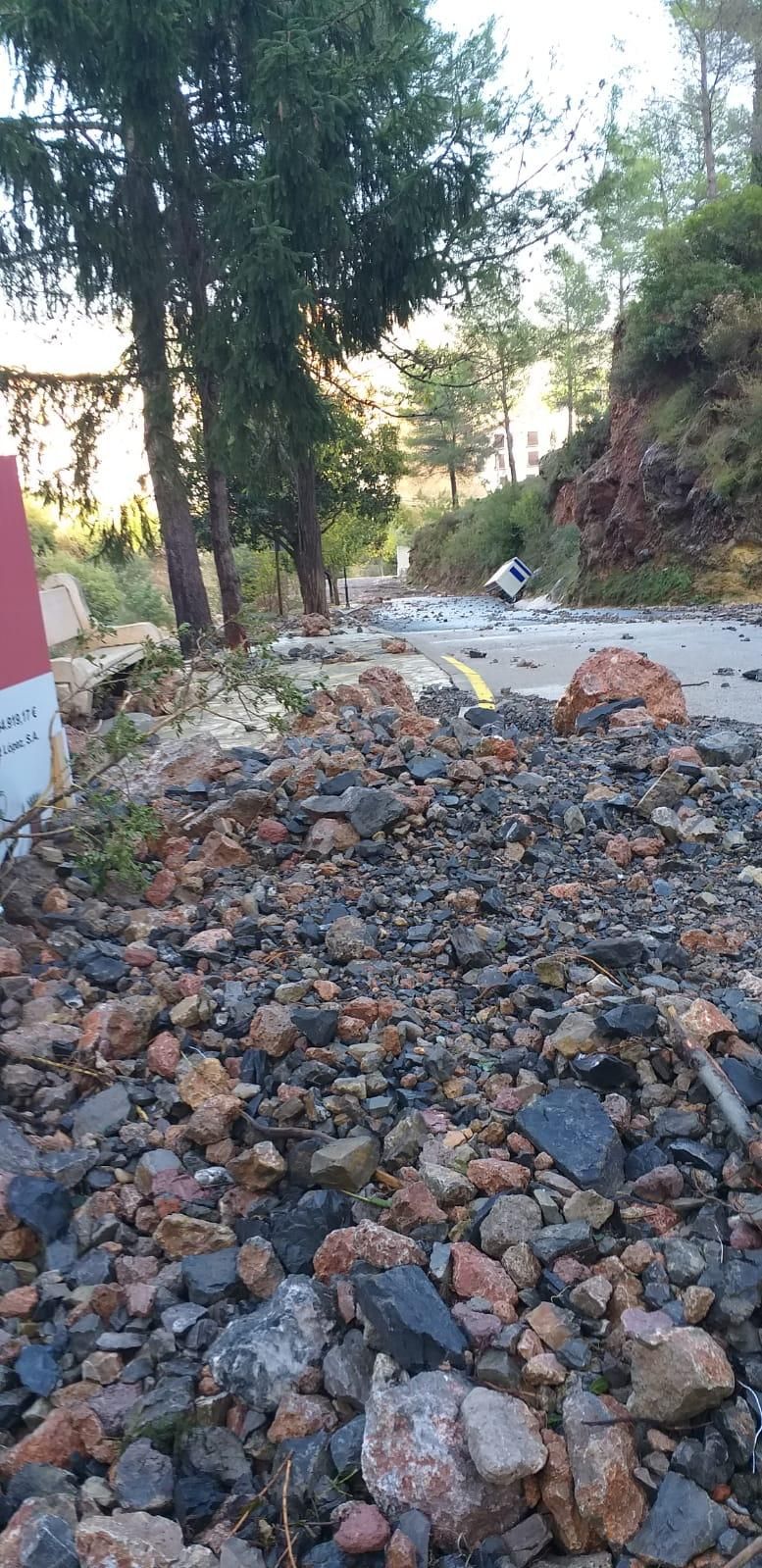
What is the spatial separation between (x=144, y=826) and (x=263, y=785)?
2.94 feet

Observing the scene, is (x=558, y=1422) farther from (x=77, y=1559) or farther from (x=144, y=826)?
(x=144, y=826)

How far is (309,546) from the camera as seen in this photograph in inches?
688

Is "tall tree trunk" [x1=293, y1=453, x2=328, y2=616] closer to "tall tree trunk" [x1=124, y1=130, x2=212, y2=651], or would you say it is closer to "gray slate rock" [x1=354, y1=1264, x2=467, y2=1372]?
"tall tree trunk" [x1=124, y1=130, x2=212, y2=651]

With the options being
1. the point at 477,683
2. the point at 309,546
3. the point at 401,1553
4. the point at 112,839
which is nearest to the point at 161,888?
the point at 112,839

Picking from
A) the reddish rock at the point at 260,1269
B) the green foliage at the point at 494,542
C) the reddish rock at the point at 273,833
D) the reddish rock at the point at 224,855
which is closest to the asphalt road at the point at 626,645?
the reddish rock at the point at 273,833

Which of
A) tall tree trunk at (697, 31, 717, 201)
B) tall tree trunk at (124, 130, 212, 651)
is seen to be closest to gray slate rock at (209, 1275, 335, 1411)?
tall tree trunk at (124, 130, 212, 651)

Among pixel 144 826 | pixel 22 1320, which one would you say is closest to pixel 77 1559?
pixel 22 1320

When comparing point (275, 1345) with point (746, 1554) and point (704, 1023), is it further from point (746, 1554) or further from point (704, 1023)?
point (704, 1023)

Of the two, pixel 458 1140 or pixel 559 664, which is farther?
pixel 559 664

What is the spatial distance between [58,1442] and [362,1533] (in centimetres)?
60

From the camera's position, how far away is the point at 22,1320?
2131 mm

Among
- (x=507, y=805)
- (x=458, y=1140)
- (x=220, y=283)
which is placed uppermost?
(x=220, y=283)

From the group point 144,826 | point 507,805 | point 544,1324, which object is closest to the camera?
point 544,1324

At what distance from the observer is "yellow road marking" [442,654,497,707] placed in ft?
22.5
